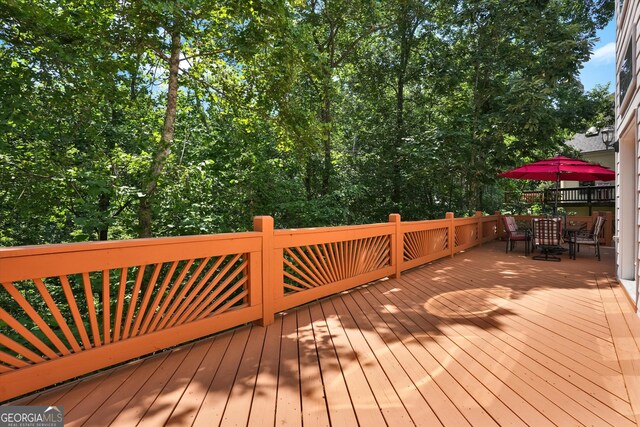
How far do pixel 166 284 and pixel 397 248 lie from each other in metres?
3.75

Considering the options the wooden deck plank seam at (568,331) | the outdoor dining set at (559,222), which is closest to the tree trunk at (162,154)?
the wooden deck plank seam at (568,331)

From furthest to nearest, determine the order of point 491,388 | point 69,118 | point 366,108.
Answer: point 366,108, point 69,118, point 491,388

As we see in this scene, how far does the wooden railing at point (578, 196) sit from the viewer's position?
558 inches

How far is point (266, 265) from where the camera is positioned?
10.6ft

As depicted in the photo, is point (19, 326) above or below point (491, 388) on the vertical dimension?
above

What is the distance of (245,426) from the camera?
66.8 inches

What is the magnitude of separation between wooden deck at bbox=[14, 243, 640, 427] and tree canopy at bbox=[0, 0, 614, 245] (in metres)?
3.58

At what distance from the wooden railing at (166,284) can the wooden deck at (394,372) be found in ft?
Result: 0.55

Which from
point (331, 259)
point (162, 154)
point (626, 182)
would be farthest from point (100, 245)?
point (626, 182)

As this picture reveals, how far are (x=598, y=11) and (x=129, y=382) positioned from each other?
17321 mm

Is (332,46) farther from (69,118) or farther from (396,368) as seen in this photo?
(396,368)

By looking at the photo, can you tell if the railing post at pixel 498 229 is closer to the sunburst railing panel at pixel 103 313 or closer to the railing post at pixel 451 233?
Result: the railing post at pixel 451 233

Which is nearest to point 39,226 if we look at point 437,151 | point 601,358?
point 601,358

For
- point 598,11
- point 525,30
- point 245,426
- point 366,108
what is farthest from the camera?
point 366,108
